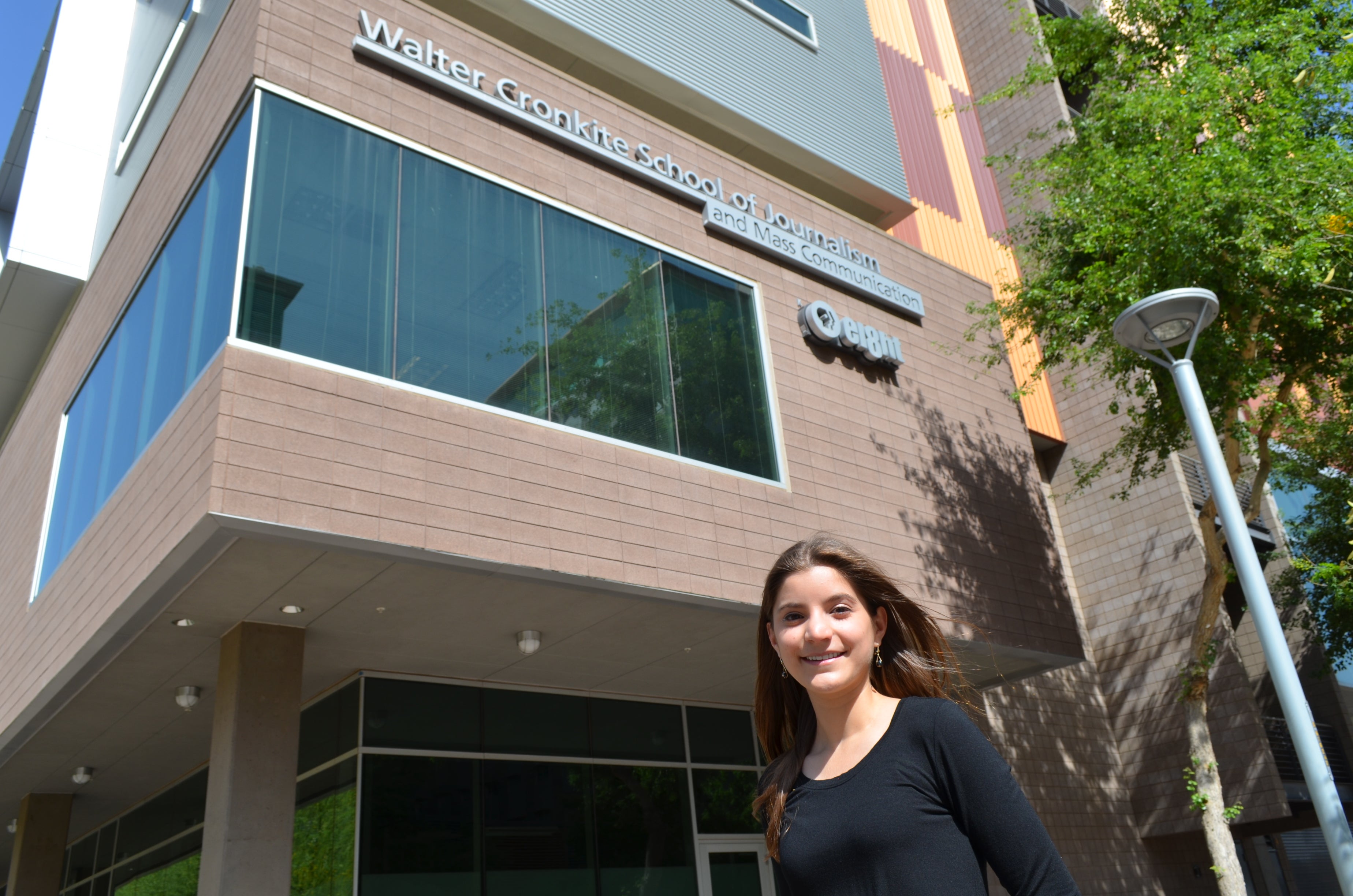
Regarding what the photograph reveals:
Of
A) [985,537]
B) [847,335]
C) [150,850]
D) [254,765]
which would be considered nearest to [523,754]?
[254,765]

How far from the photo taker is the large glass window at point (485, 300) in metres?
8.82

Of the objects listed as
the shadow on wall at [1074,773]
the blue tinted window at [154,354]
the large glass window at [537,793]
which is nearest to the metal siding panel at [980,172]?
the shadow on wall at [1074,773]

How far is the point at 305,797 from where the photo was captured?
35.9ft

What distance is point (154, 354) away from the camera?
9898mm

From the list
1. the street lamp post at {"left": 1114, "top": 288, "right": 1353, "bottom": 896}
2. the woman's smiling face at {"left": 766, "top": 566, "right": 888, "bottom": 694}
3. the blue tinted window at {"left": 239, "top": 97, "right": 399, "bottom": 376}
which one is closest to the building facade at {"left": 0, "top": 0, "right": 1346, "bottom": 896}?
the blue tinted window at {"left": 239, "top": 97, "right": 399, "bottom": 376}

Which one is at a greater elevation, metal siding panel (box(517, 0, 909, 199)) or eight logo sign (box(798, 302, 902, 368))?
metal siding panel (box(517, 0, 909, 199))

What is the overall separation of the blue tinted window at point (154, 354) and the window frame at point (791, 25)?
906 centimetres

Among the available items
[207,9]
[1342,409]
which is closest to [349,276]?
[207,9]

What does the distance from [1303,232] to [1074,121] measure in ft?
11.6

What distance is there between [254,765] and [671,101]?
991 cm

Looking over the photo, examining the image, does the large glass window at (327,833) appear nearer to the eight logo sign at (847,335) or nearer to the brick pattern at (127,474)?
the brick pattern at (127,474)

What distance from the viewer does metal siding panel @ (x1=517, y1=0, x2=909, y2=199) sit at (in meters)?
13.9

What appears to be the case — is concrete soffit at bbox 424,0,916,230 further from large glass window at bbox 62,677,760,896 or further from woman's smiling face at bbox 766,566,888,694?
woman's smiling face at bbox 766,566,888,694

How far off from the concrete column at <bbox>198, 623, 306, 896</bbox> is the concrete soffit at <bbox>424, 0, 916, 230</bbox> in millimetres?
7426
